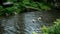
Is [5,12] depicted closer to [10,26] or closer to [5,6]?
[5,6]

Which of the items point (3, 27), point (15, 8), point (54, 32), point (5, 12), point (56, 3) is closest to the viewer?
point (54, 32)

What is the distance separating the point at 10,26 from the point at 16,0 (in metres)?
11.8

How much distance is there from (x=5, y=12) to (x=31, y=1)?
7297mm

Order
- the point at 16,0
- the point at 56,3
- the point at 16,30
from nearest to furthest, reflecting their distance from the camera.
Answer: the point at 16,30 → the point at 16,0 → the point at 56,3

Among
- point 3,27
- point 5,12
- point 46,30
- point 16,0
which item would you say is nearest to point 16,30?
point 3,27

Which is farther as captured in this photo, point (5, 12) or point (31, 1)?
point (31, 1)

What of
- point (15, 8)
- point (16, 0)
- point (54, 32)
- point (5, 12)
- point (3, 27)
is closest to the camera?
point (54, 32)

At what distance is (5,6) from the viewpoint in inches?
1022

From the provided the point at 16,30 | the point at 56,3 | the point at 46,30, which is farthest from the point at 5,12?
the point at 46,30

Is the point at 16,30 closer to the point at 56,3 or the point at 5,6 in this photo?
the point at 5,6

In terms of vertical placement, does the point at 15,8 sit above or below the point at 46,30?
below

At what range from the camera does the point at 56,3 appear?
31781mm

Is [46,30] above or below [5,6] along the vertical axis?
above

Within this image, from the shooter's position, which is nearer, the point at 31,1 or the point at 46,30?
the point at 46,30
